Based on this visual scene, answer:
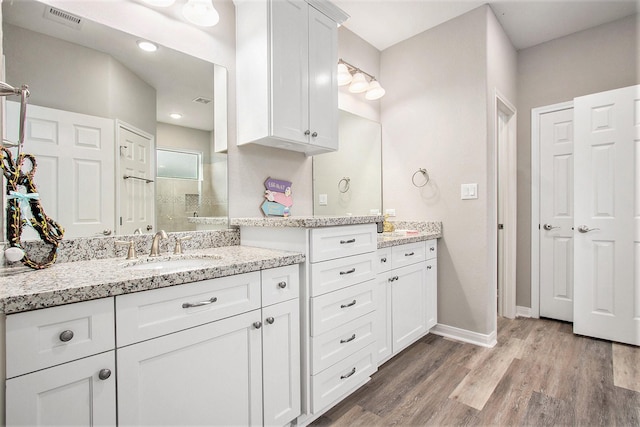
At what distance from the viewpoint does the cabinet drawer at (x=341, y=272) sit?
4.83 feet

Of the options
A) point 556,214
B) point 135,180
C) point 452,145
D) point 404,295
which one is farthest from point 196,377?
point 556,214

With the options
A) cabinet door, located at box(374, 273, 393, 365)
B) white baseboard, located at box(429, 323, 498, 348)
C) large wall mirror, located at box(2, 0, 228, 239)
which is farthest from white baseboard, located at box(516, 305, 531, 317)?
large wall mirror, located at box(2, 0, 228, 239)

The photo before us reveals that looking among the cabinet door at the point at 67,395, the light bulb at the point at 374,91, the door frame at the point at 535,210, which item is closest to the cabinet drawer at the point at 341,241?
the cabinet door at the point at 67,395

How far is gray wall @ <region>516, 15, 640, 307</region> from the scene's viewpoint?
8.42 ft

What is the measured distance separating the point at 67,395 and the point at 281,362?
0.76m

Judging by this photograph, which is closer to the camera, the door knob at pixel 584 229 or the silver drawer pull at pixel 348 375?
the silver drawer pull at pixel 348 375

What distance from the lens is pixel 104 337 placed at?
889mm

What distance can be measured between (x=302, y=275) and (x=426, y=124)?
1.96 meters

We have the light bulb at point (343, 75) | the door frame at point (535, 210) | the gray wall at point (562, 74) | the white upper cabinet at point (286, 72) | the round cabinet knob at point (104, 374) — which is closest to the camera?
the round cabinet knob at point (104, 374)

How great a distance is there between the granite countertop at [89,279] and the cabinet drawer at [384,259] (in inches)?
30.1

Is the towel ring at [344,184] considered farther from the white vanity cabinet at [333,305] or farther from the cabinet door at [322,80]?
the white vanity cabinet at [333,305]

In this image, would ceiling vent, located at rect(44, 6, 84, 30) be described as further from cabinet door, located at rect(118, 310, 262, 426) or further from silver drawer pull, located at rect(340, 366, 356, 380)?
silver drawer pull, located at rect(340, 366, 356, 380)

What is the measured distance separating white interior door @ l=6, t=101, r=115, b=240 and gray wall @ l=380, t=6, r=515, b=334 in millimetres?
2308

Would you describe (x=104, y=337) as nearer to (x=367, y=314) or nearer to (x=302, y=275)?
(x=302, y=275)
